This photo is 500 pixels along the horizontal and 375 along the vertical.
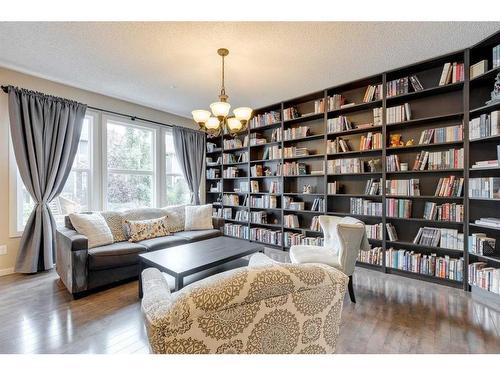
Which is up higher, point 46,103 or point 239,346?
point 46,103

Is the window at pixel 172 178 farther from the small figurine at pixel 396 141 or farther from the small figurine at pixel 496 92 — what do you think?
the small figurine at pixel 496 92

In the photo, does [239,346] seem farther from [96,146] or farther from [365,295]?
[96,146]

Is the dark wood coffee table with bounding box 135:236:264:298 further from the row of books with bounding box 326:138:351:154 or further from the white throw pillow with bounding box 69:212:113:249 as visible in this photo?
the row of books with bounding box 326:138:351:154

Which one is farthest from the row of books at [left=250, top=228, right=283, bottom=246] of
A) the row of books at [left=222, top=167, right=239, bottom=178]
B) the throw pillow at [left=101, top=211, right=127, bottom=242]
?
the throw pillow at [left=101, top=211, right=127, bottom=242]

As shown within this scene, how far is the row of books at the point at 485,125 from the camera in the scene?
2289mm

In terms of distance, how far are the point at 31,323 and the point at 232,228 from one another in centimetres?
325

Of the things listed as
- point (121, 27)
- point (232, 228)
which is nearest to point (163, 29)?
point (121, 27)

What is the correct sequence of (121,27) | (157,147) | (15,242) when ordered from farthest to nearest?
(157,147), (15,242), (121,27)

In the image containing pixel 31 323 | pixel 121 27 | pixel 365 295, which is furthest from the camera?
pixel 365 295

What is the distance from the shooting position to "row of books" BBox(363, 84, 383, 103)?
3.14m

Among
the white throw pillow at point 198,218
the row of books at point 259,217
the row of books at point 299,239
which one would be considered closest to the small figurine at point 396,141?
the row of books at point 299,239

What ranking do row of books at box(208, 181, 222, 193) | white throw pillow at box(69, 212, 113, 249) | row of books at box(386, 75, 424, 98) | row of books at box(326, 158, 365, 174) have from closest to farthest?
1. white throw pillow at box(69, 212, 113, 249)
2. row of books at box(386, 75, 424, 98)
3. row of books at box(326, 158, 365, 174)
4. row of books at box(208, 181, 222, 193)

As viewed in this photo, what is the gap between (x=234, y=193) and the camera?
16.3 feet

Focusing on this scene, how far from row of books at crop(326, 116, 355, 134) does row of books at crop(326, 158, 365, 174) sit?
0.46 m
